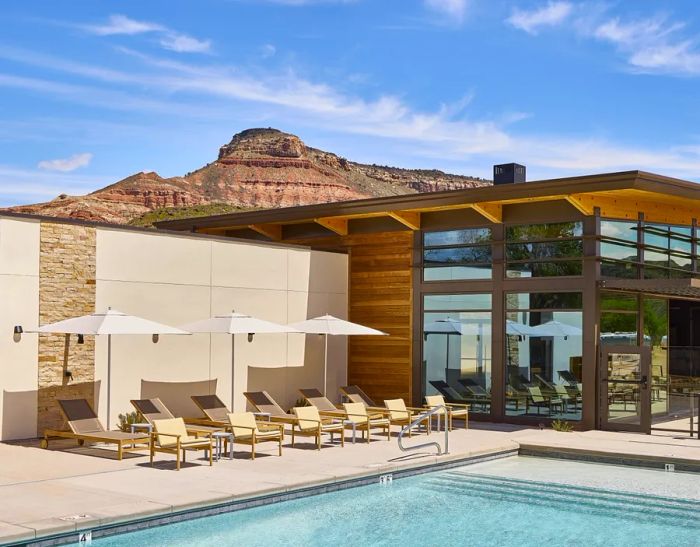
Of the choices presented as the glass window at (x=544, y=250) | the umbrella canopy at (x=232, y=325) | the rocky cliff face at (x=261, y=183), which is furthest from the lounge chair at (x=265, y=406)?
the rocky cliff face at (x=261, y=183)

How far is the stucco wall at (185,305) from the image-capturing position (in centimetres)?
1402

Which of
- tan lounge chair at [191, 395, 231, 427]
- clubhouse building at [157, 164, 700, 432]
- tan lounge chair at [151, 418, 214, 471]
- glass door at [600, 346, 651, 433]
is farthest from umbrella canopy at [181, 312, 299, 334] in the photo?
glass door at [600, 346, 651, 433]

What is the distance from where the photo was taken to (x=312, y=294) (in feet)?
63.2

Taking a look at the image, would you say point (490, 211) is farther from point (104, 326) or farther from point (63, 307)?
point (63, 307)

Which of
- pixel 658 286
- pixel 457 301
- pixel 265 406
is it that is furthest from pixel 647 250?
pixel 265 406

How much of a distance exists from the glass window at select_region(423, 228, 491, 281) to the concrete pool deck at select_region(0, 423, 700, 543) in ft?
11.9

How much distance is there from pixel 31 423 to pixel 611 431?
10076mm

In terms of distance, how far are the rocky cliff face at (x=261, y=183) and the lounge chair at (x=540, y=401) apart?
59.3 m

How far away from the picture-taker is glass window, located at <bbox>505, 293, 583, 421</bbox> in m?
16.8

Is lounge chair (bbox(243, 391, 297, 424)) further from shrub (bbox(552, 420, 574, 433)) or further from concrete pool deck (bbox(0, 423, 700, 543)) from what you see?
shrub (bbox(552, 420, 574, 433))

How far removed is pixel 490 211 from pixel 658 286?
3715 millimetres

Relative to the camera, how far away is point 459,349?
728 inches

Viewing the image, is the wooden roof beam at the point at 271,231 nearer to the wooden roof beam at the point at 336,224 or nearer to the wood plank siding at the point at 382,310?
the wooden roof beam at the point at 336,224

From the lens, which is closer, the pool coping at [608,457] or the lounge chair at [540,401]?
the pool coping at [608,457]
